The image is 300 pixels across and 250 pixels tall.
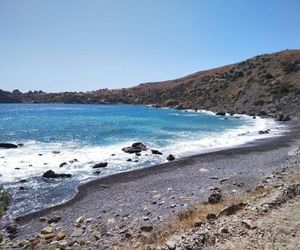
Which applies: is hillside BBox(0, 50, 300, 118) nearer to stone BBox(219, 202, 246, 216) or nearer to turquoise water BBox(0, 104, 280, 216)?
turquoise water BBox(0, 104, 280, 216)

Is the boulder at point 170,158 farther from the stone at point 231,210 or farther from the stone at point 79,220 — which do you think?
the stone at point 231,210

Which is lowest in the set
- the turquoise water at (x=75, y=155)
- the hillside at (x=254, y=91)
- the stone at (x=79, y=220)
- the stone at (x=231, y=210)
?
the turquoise water at (x=75, y=155)

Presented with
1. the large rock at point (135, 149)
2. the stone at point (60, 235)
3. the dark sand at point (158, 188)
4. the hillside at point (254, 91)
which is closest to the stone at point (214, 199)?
the dark sand at point (158, 188)

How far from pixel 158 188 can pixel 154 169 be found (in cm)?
613

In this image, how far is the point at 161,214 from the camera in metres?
17.3

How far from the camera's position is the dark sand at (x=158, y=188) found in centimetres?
1738

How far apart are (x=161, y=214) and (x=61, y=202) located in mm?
6695

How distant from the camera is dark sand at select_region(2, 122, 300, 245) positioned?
17.4m

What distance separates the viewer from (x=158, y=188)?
2244 cm

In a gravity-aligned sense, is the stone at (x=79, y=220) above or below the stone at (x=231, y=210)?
below

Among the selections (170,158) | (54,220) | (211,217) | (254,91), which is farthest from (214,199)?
(254,91)

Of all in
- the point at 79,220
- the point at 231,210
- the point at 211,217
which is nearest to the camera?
the point at 211,217

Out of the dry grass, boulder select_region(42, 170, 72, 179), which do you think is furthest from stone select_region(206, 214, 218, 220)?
boulder select_region(42, 170, 72, 179)

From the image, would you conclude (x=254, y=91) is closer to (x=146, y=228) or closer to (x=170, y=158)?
(x=170, y=158)
